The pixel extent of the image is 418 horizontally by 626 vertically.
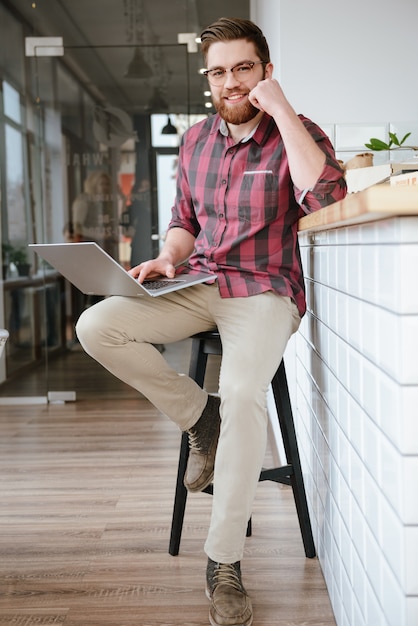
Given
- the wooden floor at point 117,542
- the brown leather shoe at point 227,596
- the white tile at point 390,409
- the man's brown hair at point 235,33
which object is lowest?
the wooden floor at point 117,542

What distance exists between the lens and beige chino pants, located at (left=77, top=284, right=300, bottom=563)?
1726mm

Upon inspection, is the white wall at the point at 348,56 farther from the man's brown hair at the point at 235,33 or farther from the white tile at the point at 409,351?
the white tile at the point at 409,351

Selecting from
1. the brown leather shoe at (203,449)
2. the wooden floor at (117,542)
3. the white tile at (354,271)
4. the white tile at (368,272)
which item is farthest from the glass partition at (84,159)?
the white tile at (368,272)

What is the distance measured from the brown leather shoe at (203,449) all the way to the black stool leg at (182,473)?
44 mm

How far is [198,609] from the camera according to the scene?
5.94 feet

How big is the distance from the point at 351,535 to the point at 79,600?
2.43 ft

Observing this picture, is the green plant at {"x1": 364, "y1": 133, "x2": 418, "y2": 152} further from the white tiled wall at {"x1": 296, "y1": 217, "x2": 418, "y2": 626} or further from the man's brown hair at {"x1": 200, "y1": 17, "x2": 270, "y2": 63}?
the white tiled wall at {"x1": 296, "y1": 217, "x2": 418, "y2": 626}

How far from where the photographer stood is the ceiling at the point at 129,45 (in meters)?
4.31

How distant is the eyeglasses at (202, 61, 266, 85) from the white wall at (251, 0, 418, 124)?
1016 mm

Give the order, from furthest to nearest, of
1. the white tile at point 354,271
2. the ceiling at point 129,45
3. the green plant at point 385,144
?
the ceiling at point 129,45
the green plant at point 385,144
the white tile at point 354,271

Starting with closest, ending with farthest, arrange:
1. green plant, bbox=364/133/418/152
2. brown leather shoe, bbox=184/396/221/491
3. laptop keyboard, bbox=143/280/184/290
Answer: laptop keyboard, bbox=143/280/184/290 < brown leather shoe, bbox=184/396/221/491 < green plant, bbox=364/133/418/152

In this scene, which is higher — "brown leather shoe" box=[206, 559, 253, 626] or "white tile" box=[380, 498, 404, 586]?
"white tile" box=[380, 498, 404, 586]

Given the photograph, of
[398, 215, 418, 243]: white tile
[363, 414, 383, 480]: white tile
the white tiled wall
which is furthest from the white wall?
[398, 215, 418, 243]: white tile

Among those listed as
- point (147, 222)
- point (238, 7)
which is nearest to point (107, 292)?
point (147, 222)
